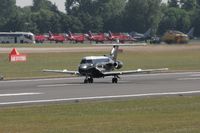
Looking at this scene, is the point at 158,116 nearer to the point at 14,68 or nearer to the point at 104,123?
the point at 104,123

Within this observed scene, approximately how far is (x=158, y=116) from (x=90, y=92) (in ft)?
39.5

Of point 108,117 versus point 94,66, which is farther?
point 94,66

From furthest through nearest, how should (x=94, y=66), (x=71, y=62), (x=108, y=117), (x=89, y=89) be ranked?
(x=71, y=62) < (x=94, y=66) < (x=89, y=89) < (x=108, y=117)

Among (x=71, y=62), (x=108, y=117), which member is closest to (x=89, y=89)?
(x=108, y=117)

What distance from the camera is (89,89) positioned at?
143 feet

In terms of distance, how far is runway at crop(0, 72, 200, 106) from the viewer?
3816cm

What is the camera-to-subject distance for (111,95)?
39438 millimetres

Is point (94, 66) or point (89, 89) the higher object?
point (94, 66)

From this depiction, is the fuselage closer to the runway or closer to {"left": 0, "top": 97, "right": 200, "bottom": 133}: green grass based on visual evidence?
the runway

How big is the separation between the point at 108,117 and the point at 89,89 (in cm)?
1423

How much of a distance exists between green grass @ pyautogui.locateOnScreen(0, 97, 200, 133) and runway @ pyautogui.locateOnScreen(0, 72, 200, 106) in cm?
315

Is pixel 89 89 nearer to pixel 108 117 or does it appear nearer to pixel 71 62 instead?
pixel 108 117

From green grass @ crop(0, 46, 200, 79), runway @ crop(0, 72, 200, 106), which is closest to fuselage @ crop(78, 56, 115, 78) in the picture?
runway @ crop(0, 72, 200, 106)

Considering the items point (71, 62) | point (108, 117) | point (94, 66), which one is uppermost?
point (108, 117)
